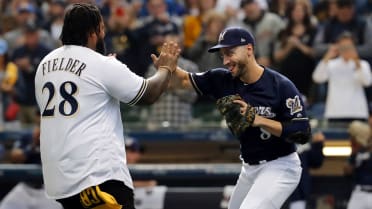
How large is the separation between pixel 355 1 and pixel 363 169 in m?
3.04

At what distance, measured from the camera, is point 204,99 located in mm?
Result: 13062

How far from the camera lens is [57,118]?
5.59 m

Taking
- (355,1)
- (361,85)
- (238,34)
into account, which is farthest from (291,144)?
(355,1)

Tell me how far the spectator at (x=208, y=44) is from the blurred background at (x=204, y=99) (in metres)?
0.01

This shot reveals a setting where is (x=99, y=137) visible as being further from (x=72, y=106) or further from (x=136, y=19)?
(x=136, y=19)

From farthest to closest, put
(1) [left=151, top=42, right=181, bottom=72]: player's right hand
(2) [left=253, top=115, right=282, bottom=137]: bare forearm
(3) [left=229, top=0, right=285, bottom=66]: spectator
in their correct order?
(3) [left=229, top=0, right=285, bottom=66]: spectator, (2) [left=253, top=115, right=282, bottom=137]: bare forearm, (1) [left=151, top=42, right=181, bottom=72]: player's right hand

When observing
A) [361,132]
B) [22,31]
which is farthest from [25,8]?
[361,132]

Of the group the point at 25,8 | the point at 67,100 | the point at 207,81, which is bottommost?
the point at 25,8

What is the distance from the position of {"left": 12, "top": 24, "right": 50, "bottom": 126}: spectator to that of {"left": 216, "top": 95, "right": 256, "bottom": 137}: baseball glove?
6.42 metres

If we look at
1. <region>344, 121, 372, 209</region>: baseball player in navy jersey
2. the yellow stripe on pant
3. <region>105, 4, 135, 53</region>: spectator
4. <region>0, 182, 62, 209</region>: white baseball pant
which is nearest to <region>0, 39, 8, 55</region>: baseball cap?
<region>105, 4, 135, 53</region>: spectator

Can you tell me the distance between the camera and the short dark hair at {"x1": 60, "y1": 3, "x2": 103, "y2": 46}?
564 cm

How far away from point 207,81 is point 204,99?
570 cm

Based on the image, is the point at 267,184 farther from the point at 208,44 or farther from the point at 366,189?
the point at 208,44

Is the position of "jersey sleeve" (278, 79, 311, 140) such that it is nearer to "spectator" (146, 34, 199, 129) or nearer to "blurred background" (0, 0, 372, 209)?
"blurred background" (0, 0, 372, 209)
